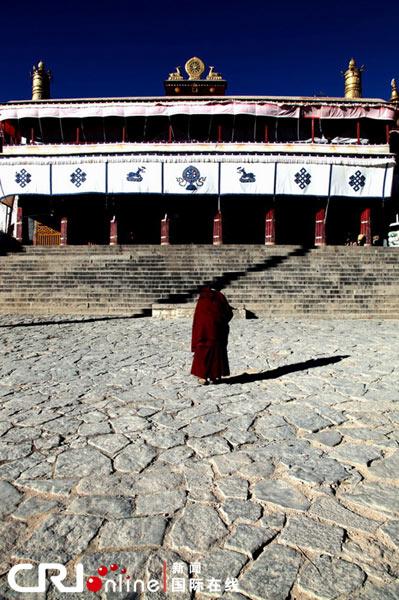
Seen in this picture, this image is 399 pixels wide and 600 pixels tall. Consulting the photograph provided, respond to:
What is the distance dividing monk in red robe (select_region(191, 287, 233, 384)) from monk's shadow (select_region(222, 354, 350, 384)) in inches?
11.2

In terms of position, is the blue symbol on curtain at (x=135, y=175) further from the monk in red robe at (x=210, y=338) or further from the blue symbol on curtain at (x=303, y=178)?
the monk in red robe at (x=210, y=338)

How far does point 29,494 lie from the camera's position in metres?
2.35

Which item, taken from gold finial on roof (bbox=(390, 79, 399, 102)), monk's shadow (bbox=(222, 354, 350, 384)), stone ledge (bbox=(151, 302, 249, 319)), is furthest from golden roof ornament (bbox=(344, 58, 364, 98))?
monk's shadow (bbox=(222, 354, 350, 384))

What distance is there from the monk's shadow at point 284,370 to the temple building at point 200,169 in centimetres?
1377

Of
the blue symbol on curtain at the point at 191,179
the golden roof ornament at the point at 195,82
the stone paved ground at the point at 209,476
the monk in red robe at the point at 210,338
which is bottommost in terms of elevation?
the stone paved ground at the point at 209,476

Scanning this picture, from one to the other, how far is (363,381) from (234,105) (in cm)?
1781

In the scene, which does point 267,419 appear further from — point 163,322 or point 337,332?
point 163,322

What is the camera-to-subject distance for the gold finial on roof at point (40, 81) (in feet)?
81.1

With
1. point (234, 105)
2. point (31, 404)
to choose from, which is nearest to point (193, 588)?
point (31, 404)

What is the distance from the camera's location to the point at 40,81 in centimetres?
2480

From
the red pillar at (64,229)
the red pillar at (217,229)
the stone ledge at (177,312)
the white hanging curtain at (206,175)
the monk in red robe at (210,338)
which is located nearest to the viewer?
the monk in red robe at (210,338)

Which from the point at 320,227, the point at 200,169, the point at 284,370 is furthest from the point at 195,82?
the point at 284,370

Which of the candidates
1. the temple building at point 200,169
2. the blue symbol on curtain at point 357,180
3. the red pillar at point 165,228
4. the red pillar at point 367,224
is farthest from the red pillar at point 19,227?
the red pillar at point 367,224

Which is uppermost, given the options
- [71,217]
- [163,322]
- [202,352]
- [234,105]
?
[234,105]
